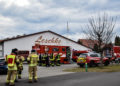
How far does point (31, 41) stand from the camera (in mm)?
37750

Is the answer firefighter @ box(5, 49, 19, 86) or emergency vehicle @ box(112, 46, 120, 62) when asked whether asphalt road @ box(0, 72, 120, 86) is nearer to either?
firefighter @ box(5, 49, 19, 86)

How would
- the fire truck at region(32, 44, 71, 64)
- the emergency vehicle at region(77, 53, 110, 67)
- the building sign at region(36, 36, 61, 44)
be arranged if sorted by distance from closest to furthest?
the emergency vehicle at region(77, 53, 110, 67) → the fire truck at region(32, 44, 71, 64) → the building sign at region(36, 36, 61, 44)

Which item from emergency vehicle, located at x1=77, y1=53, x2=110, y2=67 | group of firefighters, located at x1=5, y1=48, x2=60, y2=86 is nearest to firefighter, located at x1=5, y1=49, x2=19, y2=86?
group of firefighters, located at x1=5, y1=48, x2=60, y2=86

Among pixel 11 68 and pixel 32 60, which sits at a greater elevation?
pixel 32 60

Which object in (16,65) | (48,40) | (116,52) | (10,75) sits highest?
(48,40)

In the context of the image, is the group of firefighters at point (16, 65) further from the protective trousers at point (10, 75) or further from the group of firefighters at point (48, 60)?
the group of firefighters at point (48, 60)

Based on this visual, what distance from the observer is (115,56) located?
107 ft

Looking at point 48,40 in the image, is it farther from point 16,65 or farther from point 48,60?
point 16,65

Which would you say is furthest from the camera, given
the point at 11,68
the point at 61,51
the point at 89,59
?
the point at 61,51

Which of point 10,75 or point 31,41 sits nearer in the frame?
point 10,75

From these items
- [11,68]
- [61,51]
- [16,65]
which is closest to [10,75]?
[11,68]

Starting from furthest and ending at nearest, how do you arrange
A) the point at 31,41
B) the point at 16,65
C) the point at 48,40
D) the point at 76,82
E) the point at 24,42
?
the point at 48,40 → the point at 31,41 → the point at 24,42 → the point at 76,82 → the point at 16,65

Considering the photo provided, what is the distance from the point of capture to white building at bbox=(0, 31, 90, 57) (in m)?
35.2

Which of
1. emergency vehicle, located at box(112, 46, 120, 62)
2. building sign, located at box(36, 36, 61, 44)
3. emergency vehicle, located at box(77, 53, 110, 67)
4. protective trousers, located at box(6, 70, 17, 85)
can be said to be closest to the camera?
protective trousers, located at box(6, 70, 17, 85)
